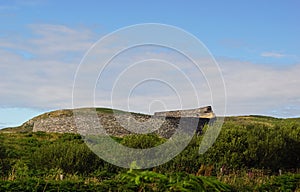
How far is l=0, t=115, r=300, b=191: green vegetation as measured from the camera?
8.41 meters

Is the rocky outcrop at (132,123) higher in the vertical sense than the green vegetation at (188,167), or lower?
higher

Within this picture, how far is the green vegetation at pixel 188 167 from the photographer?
841 cm

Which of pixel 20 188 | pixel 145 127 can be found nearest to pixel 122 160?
pixel 20 188

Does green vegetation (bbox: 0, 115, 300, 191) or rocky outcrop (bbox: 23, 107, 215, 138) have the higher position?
rocky outcrop (bbox: 23, 107, 215, 138)

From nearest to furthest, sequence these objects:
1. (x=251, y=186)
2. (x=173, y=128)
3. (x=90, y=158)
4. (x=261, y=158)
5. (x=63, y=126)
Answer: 1. (x=251, y=186)
2. (x=90, y=158)
3. (x=261, y=158)
4. (x=173, y=128)
5. (x=63, y=126)

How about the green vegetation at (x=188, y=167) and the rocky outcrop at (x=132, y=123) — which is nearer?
the green vegetation at (x=188, y=167)

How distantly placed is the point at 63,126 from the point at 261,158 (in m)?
22.9

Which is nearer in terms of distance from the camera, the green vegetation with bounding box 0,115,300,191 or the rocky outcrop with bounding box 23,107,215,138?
the green vegetation with bounding box 0,115,300,191

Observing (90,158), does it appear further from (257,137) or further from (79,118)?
(79,118)

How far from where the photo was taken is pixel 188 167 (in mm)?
15766

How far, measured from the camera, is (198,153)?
16703mm

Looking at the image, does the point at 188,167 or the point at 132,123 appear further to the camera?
the point at 132,123

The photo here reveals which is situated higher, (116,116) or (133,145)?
(116,116)

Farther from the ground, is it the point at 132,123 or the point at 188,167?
the point at 132,123
